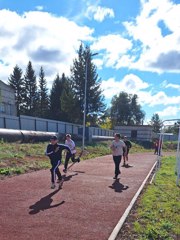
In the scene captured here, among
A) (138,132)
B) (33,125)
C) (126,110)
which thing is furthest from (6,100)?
(126,110)

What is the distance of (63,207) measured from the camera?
8492 mm

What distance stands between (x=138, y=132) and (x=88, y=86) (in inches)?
586

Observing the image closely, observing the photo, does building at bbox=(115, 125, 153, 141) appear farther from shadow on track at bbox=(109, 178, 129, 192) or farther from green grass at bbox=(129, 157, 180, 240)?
green grass at bbox=(129, 157, 180, 240)

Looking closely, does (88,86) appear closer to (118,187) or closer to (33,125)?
(33,125)

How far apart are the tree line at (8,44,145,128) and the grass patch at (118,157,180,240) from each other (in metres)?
21.3

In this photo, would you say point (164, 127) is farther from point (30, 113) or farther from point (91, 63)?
point (30, 113)

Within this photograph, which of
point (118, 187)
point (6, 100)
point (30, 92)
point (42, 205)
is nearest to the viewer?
point (42, 205)

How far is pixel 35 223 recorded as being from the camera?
700 centimetres

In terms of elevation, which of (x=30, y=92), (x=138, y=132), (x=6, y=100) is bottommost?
(x=138, y=132)

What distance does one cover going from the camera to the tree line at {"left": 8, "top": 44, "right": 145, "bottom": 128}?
5284cm

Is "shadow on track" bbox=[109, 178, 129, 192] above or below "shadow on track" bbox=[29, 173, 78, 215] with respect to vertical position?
below

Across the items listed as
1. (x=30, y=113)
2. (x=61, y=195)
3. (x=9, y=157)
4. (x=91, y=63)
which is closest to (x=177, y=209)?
(x=61, y=195)

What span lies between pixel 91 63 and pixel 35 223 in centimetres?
4792

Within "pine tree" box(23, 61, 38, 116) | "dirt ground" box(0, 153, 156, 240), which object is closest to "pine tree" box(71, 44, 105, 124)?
"pine tree" box(23, 61, 38, 116)
